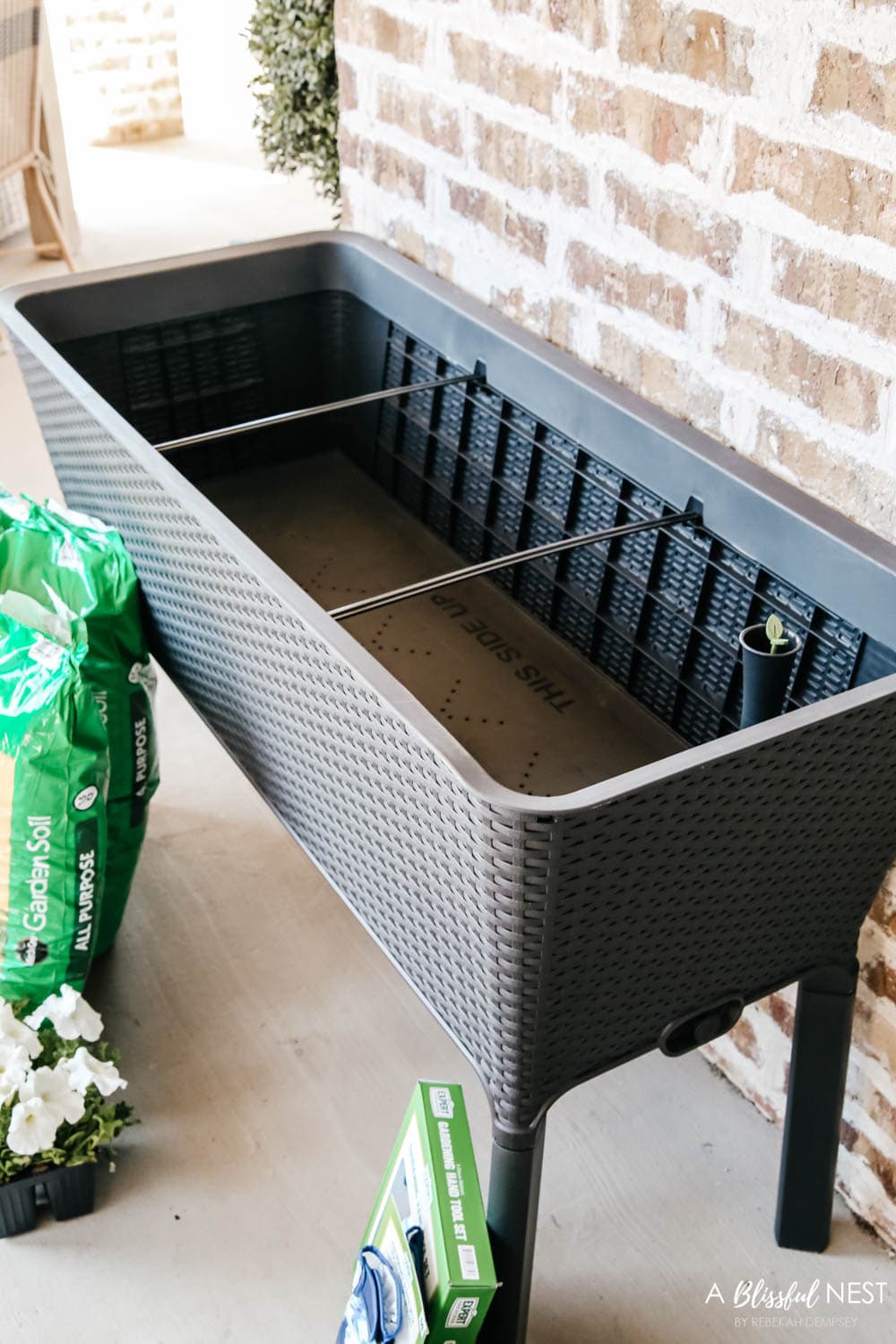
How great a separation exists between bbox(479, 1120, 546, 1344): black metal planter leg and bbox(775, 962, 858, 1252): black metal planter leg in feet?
1.13

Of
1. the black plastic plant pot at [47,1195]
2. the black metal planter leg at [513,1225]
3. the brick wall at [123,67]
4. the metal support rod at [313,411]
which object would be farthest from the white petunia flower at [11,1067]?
the brick wall at [123,67]

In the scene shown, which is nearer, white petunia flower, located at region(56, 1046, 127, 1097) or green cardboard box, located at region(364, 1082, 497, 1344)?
green cardboard box, located at region(364, 1082, 497, 1344)

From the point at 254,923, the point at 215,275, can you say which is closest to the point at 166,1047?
the point at 254,923

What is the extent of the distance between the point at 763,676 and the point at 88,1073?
3.23 ft

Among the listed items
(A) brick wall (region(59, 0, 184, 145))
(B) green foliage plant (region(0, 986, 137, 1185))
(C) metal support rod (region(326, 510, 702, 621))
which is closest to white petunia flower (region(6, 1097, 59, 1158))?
(B) green foliage plant (region(0, 986, 137, 1185))

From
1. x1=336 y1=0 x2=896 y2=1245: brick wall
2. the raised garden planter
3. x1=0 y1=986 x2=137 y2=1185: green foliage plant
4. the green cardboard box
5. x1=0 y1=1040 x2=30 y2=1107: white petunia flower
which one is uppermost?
x1=336 y1=0 x2=896 y2=1245: brick wall

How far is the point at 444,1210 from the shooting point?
1.29 metres

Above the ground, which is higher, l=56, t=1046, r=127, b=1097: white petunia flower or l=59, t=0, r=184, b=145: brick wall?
l=59, t=0, r=184, b=145: brick wall

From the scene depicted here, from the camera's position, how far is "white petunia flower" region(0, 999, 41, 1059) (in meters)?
1.71

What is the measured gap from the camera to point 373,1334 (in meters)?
1.32

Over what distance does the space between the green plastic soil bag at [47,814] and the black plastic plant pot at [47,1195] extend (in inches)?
10.2

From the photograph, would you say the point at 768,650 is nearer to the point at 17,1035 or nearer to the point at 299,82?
the point at 17,1035

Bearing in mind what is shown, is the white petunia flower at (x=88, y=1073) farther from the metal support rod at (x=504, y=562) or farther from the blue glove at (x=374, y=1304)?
the metal support rod at (x=504, y=562)

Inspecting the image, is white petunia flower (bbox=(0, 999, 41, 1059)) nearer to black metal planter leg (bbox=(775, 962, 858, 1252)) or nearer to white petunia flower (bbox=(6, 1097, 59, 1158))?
white petunia flower (bbox=(6, 1097, 59, 1158))
